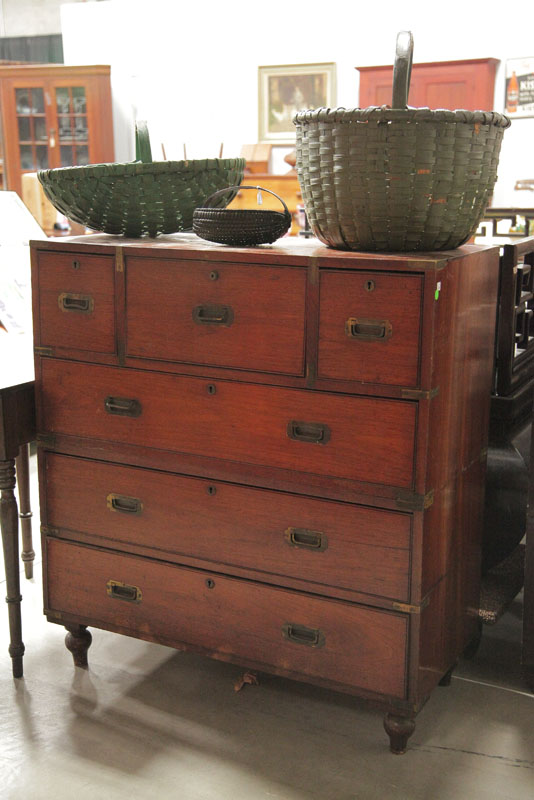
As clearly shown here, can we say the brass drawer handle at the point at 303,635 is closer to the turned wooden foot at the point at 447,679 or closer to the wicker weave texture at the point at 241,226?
the turned wooden foot at the point at 447,679

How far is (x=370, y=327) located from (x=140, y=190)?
2.57 ft

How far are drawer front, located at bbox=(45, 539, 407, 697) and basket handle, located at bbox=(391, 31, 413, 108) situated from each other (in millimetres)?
1186

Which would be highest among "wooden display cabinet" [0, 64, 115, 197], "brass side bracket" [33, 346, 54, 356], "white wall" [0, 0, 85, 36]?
"white wall" [0, 0, 85, 36]

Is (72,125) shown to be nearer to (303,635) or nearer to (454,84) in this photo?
(454,84)

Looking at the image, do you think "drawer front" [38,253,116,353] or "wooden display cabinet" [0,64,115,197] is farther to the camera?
"wooden display cabinet" [0,64,115,197]

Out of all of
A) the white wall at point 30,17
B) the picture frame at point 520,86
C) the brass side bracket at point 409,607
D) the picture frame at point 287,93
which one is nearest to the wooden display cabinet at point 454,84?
the picture frame at point 520,86

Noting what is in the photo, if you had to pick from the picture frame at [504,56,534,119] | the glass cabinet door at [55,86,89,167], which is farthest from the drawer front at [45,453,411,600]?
the glass cabinet door at [55,86,89,167]

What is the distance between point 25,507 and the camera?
3.28 m

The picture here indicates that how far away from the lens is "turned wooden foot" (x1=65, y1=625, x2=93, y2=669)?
2.64 m

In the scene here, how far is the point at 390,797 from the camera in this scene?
6.76ft

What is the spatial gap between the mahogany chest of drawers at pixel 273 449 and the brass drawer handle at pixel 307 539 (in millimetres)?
11

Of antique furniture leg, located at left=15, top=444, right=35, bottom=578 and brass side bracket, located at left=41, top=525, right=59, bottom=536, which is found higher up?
brass side bracket, located at left=41, top=525, right=59, bottom=536

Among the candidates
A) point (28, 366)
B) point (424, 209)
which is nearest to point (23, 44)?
Result: point (28, 366)

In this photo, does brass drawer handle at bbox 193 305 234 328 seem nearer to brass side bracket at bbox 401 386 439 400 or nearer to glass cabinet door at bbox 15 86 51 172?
brass side bracket at bbox 401 386 439 400
